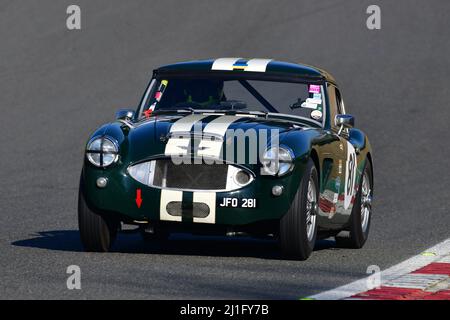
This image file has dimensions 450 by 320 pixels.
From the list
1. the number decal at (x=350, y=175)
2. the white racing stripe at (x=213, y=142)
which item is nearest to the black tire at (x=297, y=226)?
the white racing stripe at (x=213, y=142)

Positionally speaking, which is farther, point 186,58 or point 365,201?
point 186,58

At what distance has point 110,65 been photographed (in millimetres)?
26875

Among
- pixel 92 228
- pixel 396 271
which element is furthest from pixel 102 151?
pixel 396 271

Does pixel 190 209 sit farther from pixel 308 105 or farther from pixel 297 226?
pixel 308 105

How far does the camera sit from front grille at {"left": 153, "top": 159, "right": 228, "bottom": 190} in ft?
28.6

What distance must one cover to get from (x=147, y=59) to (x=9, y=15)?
457 cm

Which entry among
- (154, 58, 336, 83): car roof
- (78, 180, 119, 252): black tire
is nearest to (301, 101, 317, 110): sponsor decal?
(154, 58, 336, 83): car roof

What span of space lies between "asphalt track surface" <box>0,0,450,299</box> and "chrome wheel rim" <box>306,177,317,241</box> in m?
0.24

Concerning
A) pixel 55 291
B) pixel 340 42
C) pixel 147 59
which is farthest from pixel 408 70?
pixel 55 291

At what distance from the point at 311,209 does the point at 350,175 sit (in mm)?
1204

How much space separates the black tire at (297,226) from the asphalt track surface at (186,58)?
0.11 m

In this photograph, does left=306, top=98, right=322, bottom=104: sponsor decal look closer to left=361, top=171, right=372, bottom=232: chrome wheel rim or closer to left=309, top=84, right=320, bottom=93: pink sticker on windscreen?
left=309, top=84, right=320, bottom=93: pink sticker on windscreen

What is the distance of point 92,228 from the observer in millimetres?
8898

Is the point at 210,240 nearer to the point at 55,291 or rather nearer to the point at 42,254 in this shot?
the point at 42,254
